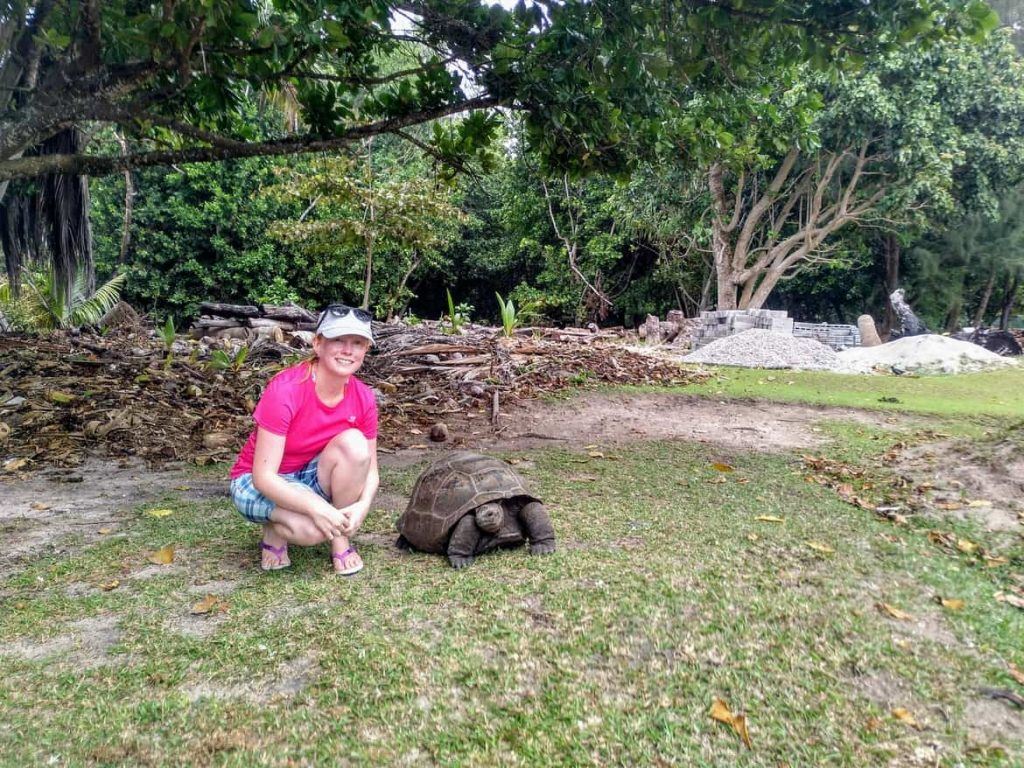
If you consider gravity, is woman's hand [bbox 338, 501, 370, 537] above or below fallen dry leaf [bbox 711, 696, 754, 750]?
above

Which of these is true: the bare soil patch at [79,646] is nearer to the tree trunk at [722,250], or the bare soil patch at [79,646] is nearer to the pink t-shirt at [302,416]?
the pink t-shirt at [302,416]

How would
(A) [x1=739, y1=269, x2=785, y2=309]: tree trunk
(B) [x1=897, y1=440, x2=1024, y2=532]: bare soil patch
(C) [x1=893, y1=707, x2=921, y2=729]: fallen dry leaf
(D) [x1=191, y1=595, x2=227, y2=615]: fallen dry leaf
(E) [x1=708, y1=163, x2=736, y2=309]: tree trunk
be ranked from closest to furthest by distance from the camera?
(C) [x1=893, y1=707, x2=921, y2=729]: fallen dry leaf < (D) [x1=191, y1=595, x2=227, y2=615]: fallen dry leaf < (B) [x1=897, y1=440, x2=1024, y2=532]: bare soil patch < (E) [x1=708, y1=163, x2=736, y2=309]: tree trunk < (A) [x1=739, y1=269, x2=785, y2=309]: tree trunk

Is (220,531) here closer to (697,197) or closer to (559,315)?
(697,197)

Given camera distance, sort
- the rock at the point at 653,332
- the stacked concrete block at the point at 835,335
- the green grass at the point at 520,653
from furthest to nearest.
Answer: the stacked concrete block at the point at 835,335
the rock at the point at 653,332
the green grass at the point at 520,653

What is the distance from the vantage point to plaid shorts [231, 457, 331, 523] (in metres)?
2.52

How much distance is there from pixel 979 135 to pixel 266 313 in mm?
17656

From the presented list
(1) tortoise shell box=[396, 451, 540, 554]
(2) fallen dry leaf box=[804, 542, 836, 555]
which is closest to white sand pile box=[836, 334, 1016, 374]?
(2) fallen dry leaf box=[804, 542, 836, 555]

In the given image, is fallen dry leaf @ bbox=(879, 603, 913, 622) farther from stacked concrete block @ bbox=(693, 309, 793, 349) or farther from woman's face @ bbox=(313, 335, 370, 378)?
stacked concrete block @ bbox=(693, 309, 793, 349)

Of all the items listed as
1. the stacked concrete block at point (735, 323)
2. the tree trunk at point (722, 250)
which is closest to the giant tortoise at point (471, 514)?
A: the stacked concrete block at point (735, 323)

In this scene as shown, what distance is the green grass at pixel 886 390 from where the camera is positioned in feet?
24.5

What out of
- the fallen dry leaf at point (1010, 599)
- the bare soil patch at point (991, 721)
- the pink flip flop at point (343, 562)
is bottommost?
the pink flip flop at point (343, 562)

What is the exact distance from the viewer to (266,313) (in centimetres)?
1238

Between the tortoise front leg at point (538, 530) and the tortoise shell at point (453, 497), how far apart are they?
49mm

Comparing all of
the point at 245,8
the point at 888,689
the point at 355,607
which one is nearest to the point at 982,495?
the point at 888,689
